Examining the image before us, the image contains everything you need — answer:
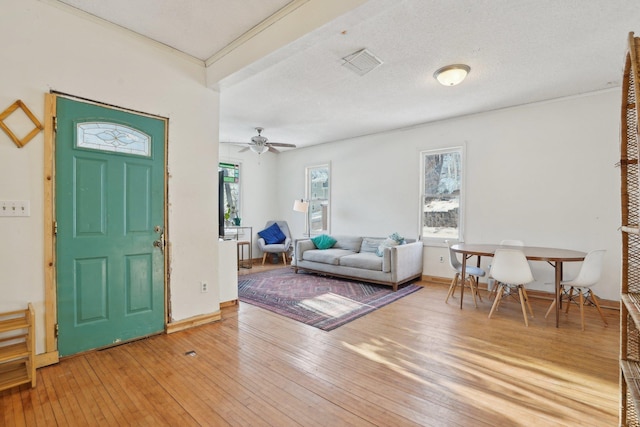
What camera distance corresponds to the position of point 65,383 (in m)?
2.01

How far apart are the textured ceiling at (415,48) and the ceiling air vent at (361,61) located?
0.06 m

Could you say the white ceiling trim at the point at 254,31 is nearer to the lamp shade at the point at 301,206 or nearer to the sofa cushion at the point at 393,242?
the sofa cushion at the point at 393,242

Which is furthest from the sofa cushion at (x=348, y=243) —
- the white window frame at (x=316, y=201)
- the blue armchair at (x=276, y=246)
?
the blue armchair at (x=276, y=246)

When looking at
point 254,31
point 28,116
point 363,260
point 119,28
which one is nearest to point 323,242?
point 363,260

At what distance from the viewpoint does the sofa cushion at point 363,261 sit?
4.64m

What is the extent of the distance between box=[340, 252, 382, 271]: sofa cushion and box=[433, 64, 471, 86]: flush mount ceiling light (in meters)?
2.67

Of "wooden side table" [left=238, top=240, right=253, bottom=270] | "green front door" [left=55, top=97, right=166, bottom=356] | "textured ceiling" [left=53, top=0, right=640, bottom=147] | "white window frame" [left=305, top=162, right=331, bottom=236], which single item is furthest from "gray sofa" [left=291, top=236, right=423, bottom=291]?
"green front door" [left=55, top=97, right=166, bottom=356]

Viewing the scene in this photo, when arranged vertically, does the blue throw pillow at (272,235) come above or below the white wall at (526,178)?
below

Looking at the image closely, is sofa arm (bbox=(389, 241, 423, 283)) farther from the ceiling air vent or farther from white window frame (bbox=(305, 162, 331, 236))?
the ceiling air vent

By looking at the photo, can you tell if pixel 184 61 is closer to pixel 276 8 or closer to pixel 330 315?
pixel 276 8

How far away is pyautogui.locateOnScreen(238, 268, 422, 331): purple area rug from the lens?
133 inches

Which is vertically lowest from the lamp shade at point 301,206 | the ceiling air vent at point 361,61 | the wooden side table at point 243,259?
the wooden side table at point 243,259

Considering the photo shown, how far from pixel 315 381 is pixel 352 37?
280cm

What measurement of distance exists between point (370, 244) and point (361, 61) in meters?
3.39
